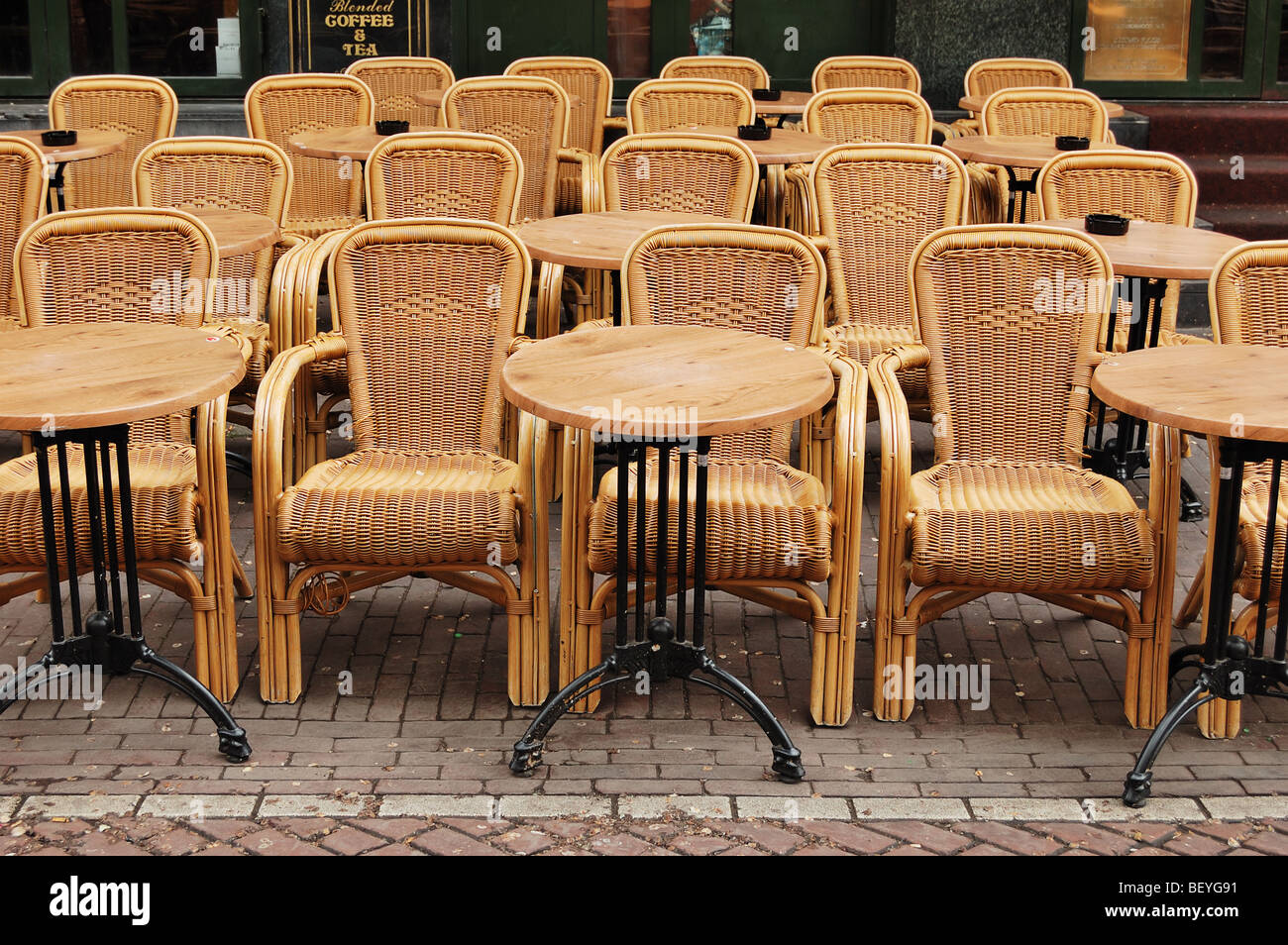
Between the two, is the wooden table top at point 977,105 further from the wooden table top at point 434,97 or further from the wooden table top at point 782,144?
the wooden table top at point 434,97

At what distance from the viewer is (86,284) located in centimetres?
494

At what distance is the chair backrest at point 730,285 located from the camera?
477cm

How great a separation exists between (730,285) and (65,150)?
148 inches

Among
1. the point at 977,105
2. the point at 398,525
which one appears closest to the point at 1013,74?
the point at 977,105

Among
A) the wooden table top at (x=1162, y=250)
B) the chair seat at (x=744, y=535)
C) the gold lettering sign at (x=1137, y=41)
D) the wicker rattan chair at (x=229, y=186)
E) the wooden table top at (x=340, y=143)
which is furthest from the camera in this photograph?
the gold lettering sign at (x=1137, y=41)

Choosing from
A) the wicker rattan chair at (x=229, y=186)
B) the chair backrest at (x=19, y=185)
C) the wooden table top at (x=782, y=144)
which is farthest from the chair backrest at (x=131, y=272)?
the wooden table top at (x=782, y=144)

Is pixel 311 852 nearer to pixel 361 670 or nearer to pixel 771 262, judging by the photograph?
pixel 361 670

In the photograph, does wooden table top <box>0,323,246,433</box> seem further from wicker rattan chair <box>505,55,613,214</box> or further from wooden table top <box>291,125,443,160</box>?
wicker rattan chair <box>505,55,613,214</box>

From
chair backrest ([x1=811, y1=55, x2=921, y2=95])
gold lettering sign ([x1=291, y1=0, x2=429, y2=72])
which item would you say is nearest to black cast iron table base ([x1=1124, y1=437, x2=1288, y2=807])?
chair backrest ([x1=811, y1=55, x2=921, y2=95])

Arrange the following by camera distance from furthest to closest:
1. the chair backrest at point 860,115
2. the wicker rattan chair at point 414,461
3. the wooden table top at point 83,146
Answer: the chair backrest at point 860,115
the wooden table top at point 83,146
the wicker rattan chair at point 414,461

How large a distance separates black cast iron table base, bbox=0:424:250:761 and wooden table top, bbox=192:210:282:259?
4.38 ft

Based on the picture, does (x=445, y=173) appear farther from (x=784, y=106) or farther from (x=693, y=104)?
(x=784, y=106)

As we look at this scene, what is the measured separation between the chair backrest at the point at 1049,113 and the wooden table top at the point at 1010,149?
0.16 meters
